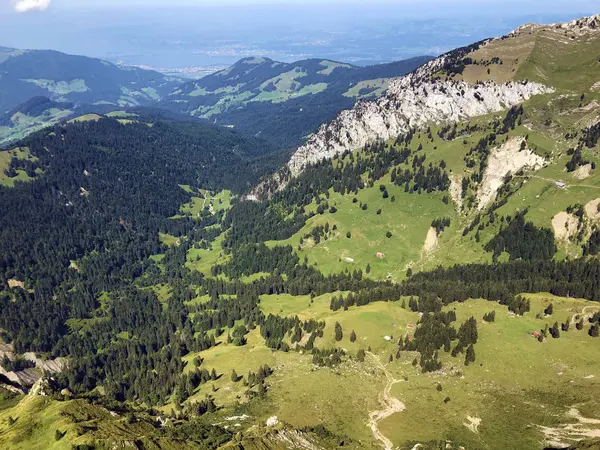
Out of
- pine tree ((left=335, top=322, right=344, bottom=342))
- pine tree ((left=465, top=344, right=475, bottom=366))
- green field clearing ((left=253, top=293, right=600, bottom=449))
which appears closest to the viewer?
green field clearing ((left=253, top=293, right=600, bottom=449))

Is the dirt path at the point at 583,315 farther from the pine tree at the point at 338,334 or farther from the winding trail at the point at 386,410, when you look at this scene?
the pine tree at the point at 338,334

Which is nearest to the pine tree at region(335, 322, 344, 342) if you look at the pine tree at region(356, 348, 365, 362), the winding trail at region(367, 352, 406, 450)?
the pine tree at region(356, 348, 365, 362)

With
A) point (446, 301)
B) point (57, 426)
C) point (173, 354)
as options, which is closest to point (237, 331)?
point (173, 354)

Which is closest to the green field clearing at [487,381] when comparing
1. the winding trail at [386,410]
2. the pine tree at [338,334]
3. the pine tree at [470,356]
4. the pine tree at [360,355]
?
the pine tree at [338,334]

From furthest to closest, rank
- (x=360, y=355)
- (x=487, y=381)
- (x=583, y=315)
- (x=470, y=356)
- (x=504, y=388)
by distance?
1. (x=583, y=315)
2. (x=360, y=355)
3. (x=470, y=356)
4. (x=487, y=381)
5. (x=504, y=388)

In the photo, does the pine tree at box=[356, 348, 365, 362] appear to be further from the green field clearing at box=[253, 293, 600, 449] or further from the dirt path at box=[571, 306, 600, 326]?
the dirt path at box=[571, 306, 600, 326]

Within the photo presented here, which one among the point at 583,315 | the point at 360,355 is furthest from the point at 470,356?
the point at 583,315

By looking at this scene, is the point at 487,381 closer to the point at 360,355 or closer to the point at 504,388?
the point at 504,388

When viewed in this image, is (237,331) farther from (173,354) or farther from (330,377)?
(330,377)
